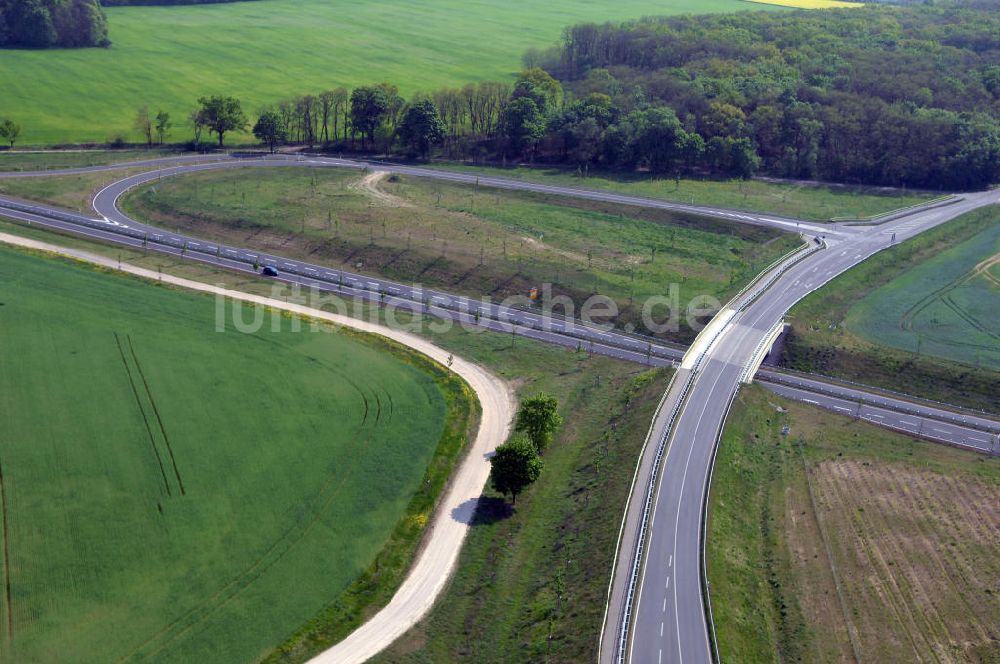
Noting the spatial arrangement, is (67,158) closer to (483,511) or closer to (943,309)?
(483,511)

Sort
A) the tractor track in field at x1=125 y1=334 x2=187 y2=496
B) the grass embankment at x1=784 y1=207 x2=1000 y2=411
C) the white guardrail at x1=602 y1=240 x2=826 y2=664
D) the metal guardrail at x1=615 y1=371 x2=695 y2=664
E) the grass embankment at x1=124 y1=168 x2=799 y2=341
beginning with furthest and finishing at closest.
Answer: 1. the grass embankment at x1=124 y1=168 x2=799 y2=341
2. the grass embankment at x1=784 y1=207 x2=1000 y2=411
3. the tractor track in field at x1=125 y1=334 x2=187 y2=496
4. the white guardrail at x1=602 y1=240 x2=826 y2=664
5. the metal guardrail at x1=615 y1=371 x2=695 y2=664

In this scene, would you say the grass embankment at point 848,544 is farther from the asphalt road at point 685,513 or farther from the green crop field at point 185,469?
the green crop field at point 185,469

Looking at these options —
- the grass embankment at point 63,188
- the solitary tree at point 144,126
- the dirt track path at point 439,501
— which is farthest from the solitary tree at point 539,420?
the solitary tree at point 144,126

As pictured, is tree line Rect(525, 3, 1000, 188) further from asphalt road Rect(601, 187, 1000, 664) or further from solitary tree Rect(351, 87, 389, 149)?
asphalt road Rect(601, 187, 1000, 664)

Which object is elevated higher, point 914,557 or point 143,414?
point 143,414

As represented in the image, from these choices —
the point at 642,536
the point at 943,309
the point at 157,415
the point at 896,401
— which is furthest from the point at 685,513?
the point at 943,309

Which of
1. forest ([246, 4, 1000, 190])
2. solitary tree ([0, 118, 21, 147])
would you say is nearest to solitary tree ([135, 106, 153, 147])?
solitary tree ([0, 118, 21, 147])
